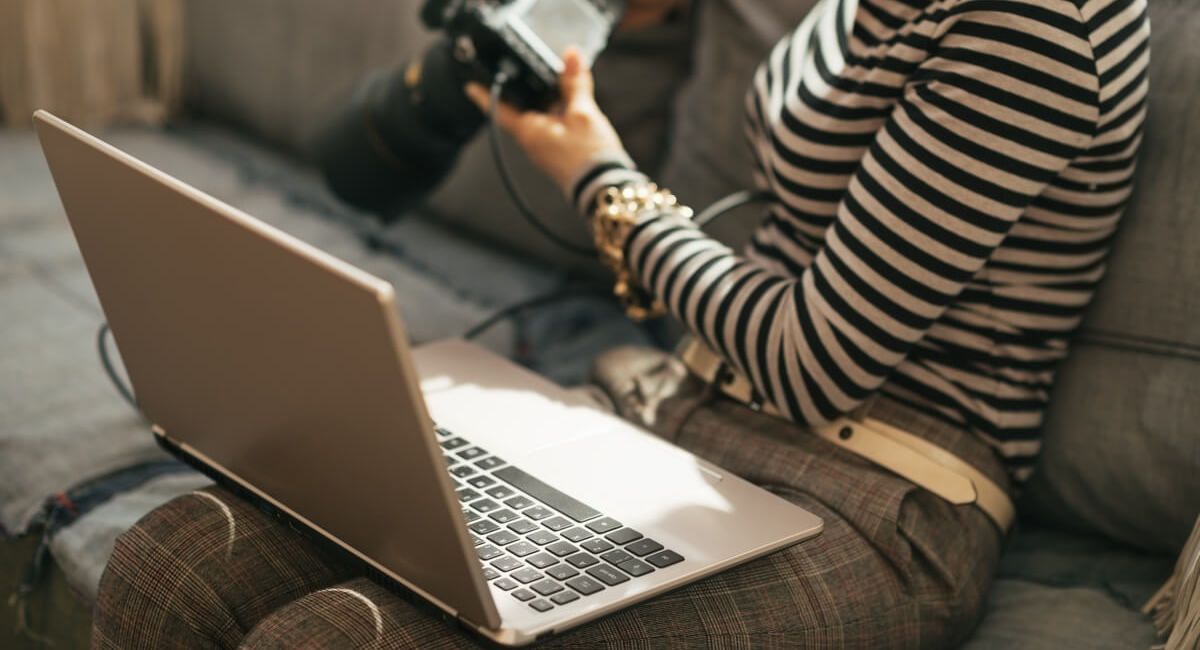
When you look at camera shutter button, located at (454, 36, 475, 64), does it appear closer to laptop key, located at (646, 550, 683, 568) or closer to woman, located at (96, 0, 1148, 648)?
woman, located at (96, 0, 1148, 648)

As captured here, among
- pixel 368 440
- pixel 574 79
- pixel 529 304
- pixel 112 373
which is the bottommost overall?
pixel 112 373

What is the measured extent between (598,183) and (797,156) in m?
0.16

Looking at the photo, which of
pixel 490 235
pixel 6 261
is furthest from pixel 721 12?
pixel 6 261

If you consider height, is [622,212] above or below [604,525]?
above

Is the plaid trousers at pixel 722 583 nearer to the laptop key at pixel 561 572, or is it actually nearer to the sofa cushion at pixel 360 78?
the laptop key at pixel 561 572

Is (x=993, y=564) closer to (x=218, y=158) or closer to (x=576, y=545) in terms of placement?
(x=576, y=545)

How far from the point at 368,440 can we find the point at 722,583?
0.25 metres

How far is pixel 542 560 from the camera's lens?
665 mm

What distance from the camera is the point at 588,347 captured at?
123cm

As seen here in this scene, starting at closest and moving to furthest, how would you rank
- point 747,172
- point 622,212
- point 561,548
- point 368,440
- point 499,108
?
point 368,440
point 561,548
point 622,212
point 499,108
point 747,172

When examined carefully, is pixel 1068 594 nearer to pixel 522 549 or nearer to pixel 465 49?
pixel 522 549

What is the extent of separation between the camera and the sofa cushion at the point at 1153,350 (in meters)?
0.83

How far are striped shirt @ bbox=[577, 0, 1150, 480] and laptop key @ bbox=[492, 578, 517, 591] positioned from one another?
258 mm

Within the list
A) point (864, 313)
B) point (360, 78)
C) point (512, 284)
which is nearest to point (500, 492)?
point (864, 313)
